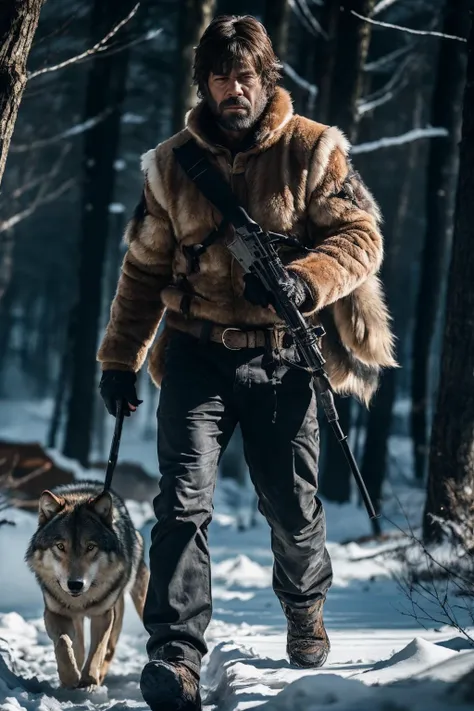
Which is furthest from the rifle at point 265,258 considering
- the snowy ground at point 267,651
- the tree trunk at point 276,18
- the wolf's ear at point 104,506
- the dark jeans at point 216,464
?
the tree trunk at point 276,18

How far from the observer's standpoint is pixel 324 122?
13.2 m

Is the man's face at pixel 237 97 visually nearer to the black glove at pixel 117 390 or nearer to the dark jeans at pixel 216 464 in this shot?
the dark jeans at pixel 216 464

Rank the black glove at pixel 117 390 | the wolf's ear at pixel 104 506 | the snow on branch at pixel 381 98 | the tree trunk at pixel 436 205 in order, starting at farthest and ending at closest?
the tree trunk at pixel 436 205 → the snow on branch at pixel 381 98 → the wolf's ear at pixel 104 506 → the black glove at pixel 117 390

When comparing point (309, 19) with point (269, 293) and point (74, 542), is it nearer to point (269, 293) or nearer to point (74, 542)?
point (74, 542)

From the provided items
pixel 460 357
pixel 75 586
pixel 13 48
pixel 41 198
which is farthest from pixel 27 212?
pixel 75 586

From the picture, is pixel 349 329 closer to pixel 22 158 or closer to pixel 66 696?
pixel 66 696

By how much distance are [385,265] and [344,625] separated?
933cm

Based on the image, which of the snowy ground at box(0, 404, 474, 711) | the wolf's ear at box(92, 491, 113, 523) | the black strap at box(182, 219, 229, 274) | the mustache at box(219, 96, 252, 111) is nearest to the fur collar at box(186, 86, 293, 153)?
the mustache at box(219, 96, 252, 111)

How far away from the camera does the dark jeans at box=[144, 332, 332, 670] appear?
4.20 m

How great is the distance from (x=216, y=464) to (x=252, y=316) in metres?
0.69

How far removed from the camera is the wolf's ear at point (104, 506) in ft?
18.4

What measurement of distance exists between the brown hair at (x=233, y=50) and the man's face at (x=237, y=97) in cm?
4

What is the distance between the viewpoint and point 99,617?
18.2 feet

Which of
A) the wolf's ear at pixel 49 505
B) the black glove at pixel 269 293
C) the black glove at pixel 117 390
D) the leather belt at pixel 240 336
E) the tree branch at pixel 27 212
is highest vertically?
the tree branch at pixel 27 212
